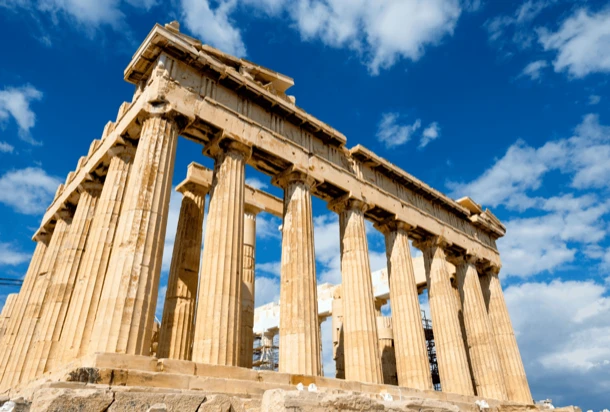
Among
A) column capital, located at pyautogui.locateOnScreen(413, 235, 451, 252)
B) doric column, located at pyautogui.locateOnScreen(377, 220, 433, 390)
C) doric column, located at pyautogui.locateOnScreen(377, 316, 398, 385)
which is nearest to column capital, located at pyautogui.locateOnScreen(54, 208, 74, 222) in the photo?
doric column, located at pyautogui.locateOnScreen(377, 220, 433, 390)

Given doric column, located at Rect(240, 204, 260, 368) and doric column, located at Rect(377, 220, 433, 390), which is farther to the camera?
doric column, located at Rect(377, 220, 433, 390)

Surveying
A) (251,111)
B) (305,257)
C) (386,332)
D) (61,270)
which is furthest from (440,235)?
(61,270)

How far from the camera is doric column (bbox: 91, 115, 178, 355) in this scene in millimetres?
11422

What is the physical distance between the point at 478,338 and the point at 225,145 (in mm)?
17918

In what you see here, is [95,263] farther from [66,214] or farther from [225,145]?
[66,214]

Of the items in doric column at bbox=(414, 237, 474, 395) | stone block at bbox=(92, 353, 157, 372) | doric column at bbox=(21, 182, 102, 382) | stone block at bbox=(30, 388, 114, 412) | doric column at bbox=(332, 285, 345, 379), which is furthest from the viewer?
doric column at bbox=(332, 285, 345, 379)

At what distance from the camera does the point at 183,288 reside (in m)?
17.2

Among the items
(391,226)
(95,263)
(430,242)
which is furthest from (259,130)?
(430,242)

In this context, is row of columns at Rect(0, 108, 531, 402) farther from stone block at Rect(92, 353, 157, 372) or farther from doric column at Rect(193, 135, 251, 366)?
stone block at Rect(92, 353, 157, 372)

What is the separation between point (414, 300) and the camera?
21562 millimetres

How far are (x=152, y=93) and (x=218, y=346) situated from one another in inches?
331

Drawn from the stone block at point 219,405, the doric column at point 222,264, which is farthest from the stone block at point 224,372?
the stone block at point 219,405

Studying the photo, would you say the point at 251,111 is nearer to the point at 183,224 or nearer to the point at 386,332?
→ the point at 183,224

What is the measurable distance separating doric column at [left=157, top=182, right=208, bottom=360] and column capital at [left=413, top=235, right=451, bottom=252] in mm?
12634
